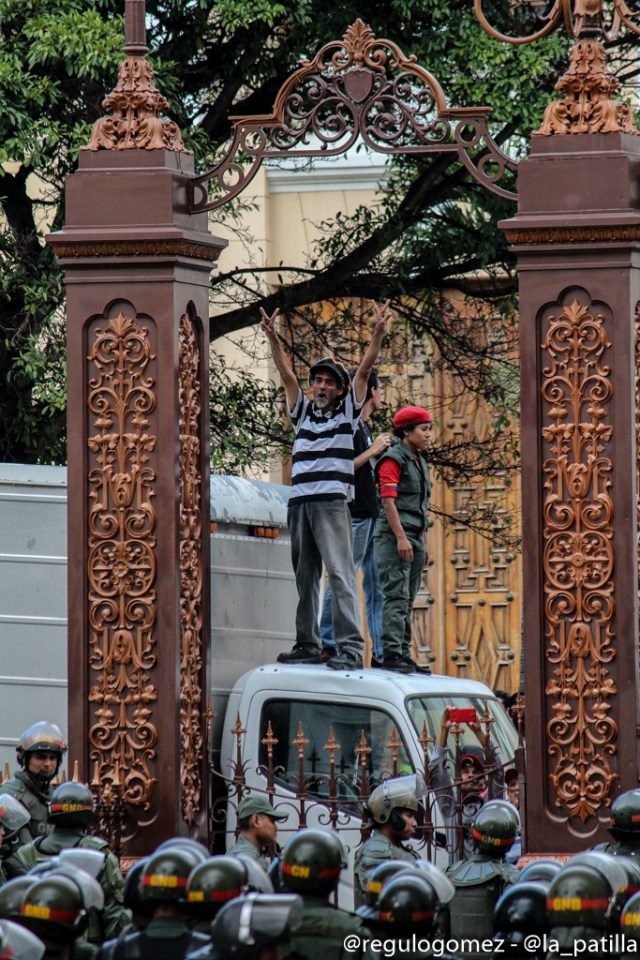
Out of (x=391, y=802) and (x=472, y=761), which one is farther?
(x=472, y=761)

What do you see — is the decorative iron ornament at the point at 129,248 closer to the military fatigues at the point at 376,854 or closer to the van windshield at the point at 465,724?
the van windshield at the point at 465,724

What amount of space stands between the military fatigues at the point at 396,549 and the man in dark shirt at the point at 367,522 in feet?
0.42

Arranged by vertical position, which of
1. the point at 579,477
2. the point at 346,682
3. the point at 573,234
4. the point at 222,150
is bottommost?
the point at 346,682

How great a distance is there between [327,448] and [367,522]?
1070 millimetres

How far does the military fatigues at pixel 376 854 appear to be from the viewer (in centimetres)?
1025

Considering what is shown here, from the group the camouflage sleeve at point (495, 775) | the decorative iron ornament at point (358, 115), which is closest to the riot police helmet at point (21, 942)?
the camouflage sleeve at point (495, 775)

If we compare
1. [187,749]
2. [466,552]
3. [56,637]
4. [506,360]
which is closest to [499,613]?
[466,552]

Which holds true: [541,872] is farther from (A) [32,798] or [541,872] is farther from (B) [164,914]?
(A) [32,798]

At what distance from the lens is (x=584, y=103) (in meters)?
10.9

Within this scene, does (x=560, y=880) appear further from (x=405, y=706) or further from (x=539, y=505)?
(x=405, y=706)

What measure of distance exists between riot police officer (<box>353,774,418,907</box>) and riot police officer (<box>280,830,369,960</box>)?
1.78m

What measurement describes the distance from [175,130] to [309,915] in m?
4.48

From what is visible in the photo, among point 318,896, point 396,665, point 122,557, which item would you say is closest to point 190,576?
point 122,557

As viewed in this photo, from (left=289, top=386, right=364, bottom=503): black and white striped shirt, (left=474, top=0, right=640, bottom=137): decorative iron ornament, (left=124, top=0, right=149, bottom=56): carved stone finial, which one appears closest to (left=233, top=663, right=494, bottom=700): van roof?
(left=289, top=386, right=364, bottom=503): black and white striped shirt
